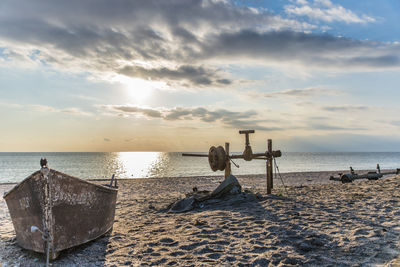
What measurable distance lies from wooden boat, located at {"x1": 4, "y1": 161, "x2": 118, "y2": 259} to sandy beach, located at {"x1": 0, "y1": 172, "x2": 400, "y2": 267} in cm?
37

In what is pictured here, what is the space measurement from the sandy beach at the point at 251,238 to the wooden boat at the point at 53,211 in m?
0.37

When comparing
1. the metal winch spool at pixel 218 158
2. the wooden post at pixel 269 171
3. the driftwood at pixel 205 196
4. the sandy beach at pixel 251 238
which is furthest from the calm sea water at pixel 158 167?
the sandy beach at pixel 251 238

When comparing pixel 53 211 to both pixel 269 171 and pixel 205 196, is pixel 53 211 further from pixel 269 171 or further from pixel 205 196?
pixel 269 171

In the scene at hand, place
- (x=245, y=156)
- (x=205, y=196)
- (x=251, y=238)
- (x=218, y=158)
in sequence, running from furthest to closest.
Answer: (x=245, y=156) → (x=218, y=158) → (x=205, y=196) → (x=251, y=238)

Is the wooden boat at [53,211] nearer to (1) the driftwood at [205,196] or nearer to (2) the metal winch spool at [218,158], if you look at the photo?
(1) the driftwood at [205,196]

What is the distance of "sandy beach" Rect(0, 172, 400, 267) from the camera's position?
17.0 feet

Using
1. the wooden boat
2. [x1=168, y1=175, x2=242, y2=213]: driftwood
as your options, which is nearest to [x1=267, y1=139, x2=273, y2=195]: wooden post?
[x1=168, y1=175, x2=242, y2=213]: driftwood

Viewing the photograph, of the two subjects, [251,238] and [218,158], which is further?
[218,158]

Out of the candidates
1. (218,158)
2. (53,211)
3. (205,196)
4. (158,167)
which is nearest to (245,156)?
(218,158)

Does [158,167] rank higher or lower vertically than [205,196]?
lower

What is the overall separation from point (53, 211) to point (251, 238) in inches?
173

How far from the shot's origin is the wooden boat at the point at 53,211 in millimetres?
5477

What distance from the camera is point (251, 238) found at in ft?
20.4

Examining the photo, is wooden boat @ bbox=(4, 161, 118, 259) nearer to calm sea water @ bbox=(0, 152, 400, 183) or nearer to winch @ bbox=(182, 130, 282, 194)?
winch @ bbox=(182, 130, 282, 194)
